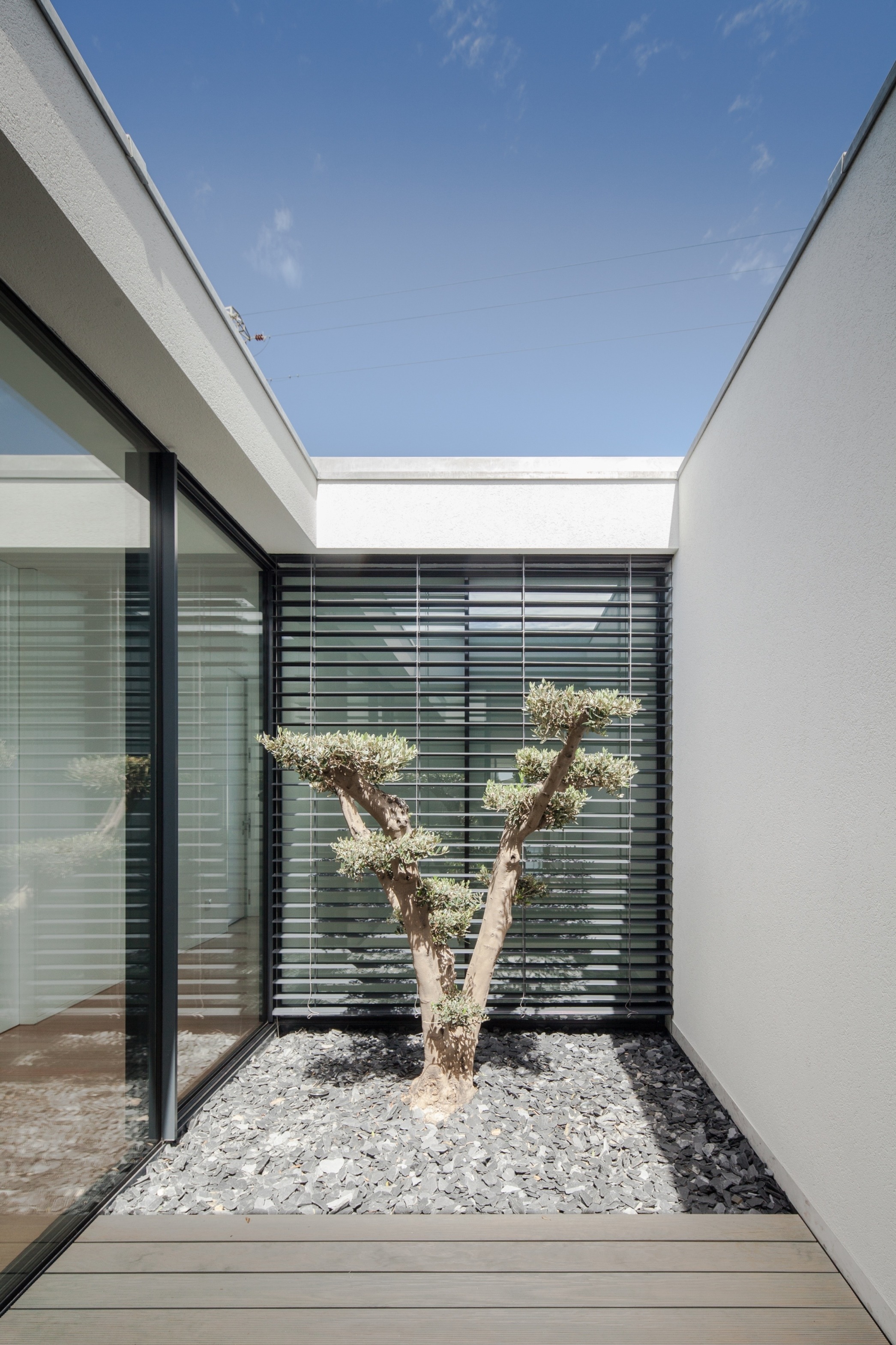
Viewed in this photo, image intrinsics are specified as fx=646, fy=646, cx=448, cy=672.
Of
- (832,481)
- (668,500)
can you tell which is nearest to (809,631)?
(832,481)

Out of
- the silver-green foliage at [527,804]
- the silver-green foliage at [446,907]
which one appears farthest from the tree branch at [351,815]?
the silver-green foliage at [527,804]

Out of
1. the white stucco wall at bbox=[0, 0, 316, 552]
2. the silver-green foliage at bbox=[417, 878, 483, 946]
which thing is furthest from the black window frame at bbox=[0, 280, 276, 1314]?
the silver-green foliage at bbox=[417, 878, 483, 946]

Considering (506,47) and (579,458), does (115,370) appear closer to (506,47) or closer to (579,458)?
(579,458)

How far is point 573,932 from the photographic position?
3.69 meters

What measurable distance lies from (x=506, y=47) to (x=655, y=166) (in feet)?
3.39

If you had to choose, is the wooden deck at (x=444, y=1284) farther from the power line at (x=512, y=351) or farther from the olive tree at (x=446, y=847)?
the power line at (x=512, y=351)

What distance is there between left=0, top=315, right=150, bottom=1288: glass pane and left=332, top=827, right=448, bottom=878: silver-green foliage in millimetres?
825

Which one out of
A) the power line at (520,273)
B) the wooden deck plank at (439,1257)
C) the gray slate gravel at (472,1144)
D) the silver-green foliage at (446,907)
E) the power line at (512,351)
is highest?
the power line at (520,273)

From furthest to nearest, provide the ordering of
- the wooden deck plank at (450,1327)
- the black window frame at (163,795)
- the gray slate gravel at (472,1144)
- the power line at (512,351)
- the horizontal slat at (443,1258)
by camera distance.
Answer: the power line at (512,351) < the black window frame at (163,795) < the gray slate gravel at (472,1144) < the horizontal slat at (443,1258) < the wooden deck plank at (450,1327)

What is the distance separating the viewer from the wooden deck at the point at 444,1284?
5.52 ft

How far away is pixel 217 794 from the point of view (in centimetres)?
311

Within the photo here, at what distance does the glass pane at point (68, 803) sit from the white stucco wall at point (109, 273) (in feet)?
0.58

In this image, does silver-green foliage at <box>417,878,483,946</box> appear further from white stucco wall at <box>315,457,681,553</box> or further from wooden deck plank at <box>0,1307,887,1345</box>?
white stucco wall at <box>315,457,681,553</box>

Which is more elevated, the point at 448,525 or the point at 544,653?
the point at 448,525
